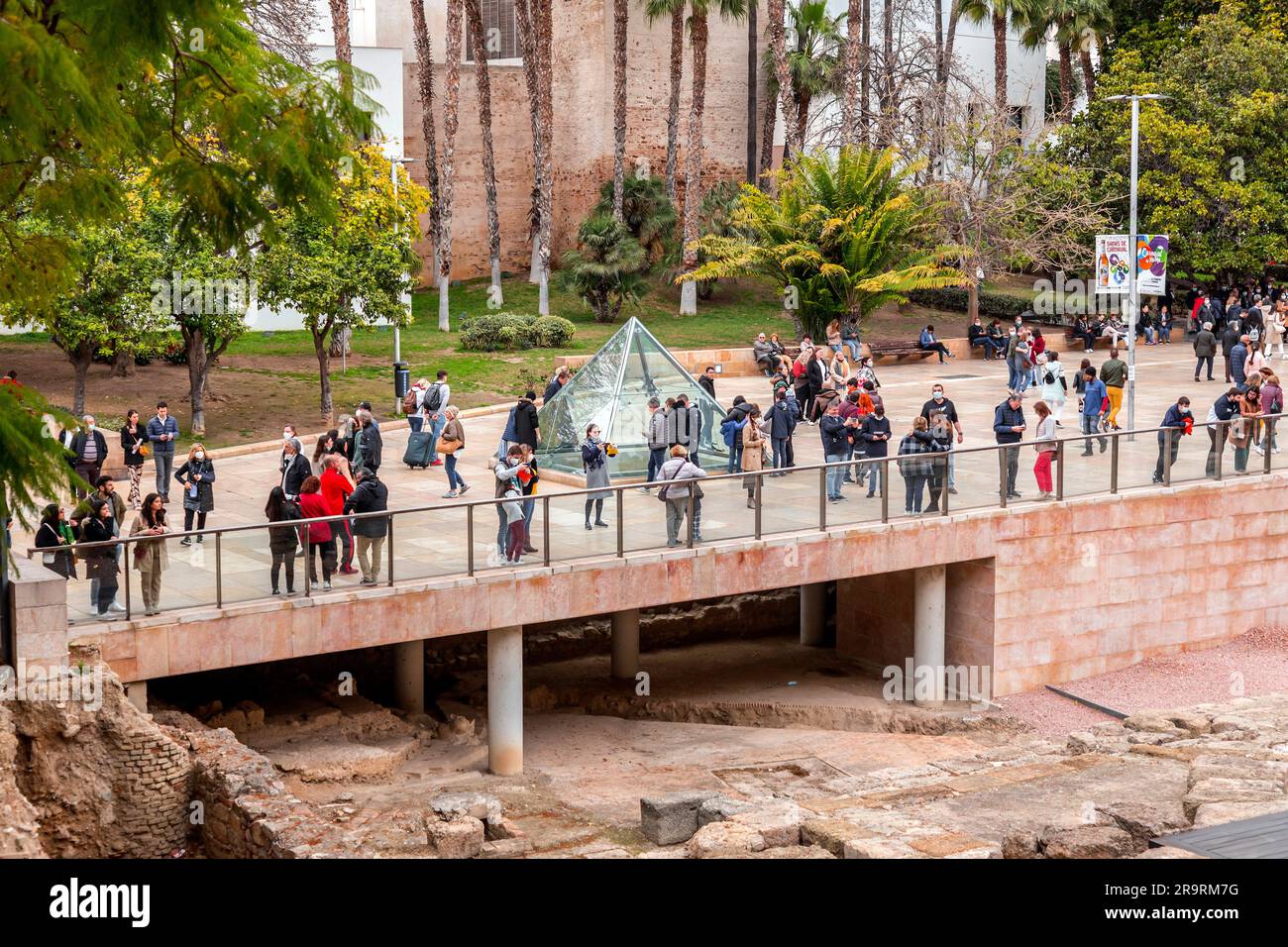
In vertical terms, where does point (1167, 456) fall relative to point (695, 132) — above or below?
below

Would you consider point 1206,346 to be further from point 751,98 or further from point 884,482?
point 751,98

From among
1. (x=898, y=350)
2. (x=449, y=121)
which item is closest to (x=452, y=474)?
(x=898, y=350)

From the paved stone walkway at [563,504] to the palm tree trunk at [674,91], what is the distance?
18.1 meters

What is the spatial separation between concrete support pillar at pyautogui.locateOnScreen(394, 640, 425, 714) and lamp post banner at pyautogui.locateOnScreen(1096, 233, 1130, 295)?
14870 mm

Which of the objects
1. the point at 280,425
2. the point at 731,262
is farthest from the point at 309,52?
the point at 280,425

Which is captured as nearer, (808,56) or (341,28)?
(341,28)

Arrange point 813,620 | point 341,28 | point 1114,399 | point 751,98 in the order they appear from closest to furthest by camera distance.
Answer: point 813,620 < point 1114,399 < point 341,28 < point 751,98

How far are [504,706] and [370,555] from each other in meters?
2.58

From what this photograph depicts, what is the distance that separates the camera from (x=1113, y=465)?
23656 mm

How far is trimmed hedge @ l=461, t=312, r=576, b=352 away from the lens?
40.8 metres

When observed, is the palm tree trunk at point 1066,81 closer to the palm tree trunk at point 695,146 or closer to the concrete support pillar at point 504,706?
the palm tree trunk at point 695,146

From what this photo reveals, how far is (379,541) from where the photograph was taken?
1848 centimetres
